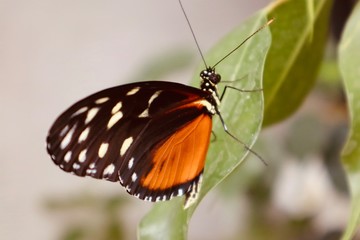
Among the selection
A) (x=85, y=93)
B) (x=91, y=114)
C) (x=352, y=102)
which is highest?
(x=91, y=114)

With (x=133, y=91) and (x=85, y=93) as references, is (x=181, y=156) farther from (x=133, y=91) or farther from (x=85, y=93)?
(x=85, y=93)

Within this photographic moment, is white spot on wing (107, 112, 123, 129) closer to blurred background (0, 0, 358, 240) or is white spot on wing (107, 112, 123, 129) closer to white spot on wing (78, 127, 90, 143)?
white spot on wing (78, 127, 90, 143)

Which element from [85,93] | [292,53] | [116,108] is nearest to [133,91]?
[116,108]

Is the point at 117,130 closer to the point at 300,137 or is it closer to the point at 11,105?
the point at 300,137

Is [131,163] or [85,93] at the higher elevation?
[131,163]

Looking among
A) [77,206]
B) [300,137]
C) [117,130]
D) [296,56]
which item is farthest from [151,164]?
[77,206]

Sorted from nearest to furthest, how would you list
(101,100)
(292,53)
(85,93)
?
(101,100), (292,53), (85,93)

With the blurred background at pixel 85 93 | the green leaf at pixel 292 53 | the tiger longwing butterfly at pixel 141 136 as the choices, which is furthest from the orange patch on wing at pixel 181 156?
the blurred background at pixel 85 93

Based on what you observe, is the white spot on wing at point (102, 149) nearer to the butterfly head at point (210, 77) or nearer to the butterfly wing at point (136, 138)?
the butterfly wing at point (136, 138)
